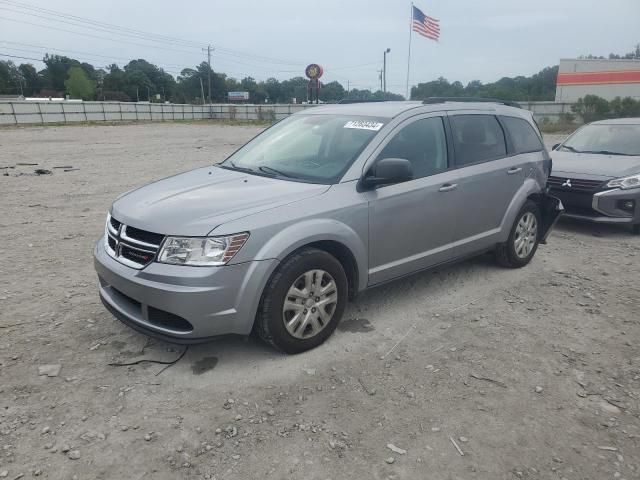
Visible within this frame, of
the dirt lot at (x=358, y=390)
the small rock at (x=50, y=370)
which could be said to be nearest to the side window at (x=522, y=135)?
the dirt lot at (x=358, y=390)

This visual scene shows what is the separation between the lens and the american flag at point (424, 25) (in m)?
28.8

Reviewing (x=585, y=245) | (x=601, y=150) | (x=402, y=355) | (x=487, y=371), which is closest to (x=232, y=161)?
(x=402, y=355)

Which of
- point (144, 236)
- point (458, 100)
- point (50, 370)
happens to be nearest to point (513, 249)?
point (458, 100)

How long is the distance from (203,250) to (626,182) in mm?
6155

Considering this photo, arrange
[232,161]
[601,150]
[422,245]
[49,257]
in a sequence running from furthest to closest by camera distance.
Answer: [601,150]
[49,257]
[232,161]
[422,245]

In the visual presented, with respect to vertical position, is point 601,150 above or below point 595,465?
above

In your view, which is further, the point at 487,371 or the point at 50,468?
the point at 487,371

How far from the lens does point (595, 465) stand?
254 cm

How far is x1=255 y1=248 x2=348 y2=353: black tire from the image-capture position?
129 inches

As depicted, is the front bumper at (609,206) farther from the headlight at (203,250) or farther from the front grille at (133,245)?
the front grille at (133,245)

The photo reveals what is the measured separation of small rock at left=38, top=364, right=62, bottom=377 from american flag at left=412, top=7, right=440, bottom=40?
29241mm

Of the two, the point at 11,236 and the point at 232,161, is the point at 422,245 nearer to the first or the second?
the point at 232,161

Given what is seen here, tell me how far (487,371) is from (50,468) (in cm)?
269

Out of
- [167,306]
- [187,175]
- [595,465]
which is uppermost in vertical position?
[187,175]
